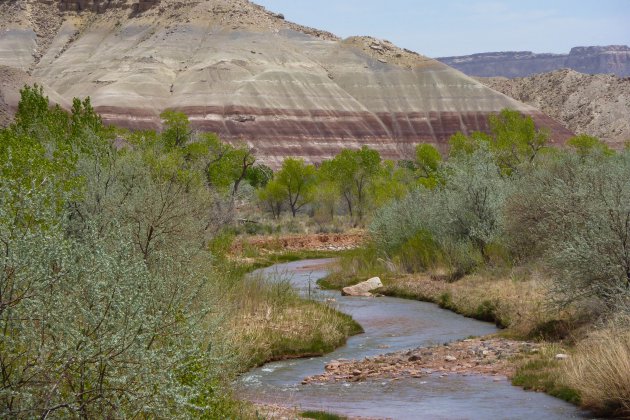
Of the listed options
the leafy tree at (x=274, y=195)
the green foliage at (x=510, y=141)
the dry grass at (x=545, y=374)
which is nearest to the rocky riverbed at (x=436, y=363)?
the dry grass at (x=545, y=374)

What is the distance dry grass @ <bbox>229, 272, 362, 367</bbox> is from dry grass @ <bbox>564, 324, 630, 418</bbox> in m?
7.40

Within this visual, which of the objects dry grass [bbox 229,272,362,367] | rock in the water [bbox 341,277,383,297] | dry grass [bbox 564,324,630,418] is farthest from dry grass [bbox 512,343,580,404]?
rock in the water [bbox 341,277,383,297]

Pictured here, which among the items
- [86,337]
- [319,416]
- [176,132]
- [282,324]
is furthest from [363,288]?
[86,337]

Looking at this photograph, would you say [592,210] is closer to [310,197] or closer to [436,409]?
[436,409]

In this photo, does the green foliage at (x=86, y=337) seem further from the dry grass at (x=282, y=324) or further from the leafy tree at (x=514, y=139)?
the leafy tree at (x=514, y=139)

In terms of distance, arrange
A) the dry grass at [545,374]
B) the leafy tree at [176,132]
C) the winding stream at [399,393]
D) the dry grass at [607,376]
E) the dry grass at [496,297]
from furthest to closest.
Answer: the leafy tree at [176,132] < the dry grass at [496,297] < the dry grass at [545,374] < the winding stream at [399,393] < the dry grass at [607,376]

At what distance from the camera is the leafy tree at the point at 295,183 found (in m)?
81.2

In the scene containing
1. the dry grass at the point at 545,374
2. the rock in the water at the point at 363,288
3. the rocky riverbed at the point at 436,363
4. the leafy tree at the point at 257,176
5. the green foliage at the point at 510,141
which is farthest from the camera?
the leafy tree at the point at 257,176

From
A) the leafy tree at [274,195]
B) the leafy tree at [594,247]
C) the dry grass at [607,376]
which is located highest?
the leafy tree at [594,247]

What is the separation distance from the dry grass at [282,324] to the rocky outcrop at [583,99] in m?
120

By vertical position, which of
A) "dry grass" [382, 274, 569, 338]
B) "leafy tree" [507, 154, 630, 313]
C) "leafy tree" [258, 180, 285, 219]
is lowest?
"leafy tree" [258, 180, 285, 219]

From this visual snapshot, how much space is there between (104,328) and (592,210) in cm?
1474

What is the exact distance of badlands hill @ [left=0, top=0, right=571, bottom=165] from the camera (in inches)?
5421

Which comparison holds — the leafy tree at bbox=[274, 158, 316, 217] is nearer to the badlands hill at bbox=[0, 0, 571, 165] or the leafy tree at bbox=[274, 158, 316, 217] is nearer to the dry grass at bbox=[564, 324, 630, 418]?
the badlands hill at bbox=[0, 0, 571, 165]
